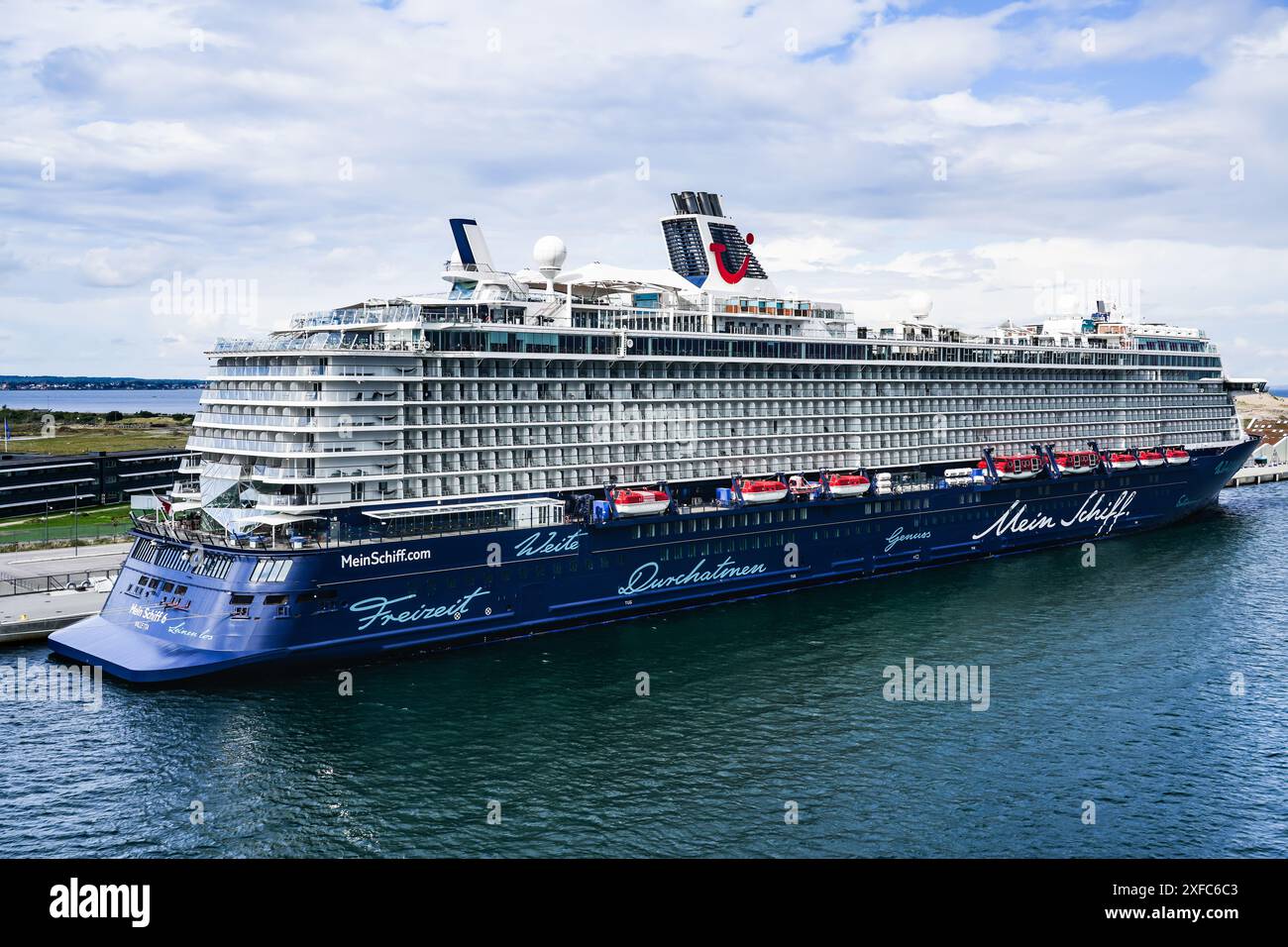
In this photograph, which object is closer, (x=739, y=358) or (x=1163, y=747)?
(x=1163, y=747)

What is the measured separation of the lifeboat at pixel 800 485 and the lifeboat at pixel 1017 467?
16576mm

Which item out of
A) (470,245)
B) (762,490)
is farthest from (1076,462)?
(470,245)

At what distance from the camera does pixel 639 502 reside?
152 ft

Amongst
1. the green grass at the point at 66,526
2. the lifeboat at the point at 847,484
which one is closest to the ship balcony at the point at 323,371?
the lifeboat at the point at 847,484

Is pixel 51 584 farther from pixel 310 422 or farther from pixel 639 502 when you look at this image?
pixel 639 502

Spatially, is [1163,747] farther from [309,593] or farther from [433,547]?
[309,593]

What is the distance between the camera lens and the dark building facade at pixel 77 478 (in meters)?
72.1

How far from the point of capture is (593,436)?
4812cm

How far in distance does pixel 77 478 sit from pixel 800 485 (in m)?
55.3

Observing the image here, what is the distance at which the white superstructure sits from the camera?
40.7 meters

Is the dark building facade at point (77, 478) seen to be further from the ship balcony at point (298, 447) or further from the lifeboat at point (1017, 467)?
the lifeboat at point (1017, 467)
